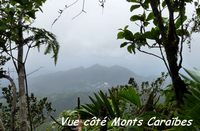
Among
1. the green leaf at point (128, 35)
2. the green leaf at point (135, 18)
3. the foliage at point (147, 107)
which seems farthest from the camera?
the green leaf at point (135, 18)

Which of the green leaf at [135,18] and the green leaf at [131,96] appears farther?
the green leaf at [135,18]

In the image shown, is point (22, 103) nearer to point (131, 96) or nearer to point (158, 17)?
point (131, 96)

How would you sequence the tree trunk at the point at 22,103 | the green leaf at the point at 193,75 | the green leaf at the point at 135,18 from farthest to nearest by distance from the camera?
the tree trunk at the point at 22,103, the green leaf at the point at 135,18, the green leaf at the point at 193,75

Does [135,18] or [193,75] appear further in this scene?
[135,18]

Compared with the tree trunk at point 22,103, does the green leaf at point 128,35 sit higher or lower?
higher

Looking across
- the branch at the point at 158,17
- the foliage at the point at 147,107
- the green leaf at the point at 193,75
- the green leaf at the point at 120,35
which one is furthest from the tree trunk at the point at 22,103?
the green leaf at the point at 193,75

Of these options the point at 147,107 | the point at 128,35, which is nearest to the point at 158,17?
the point at 128,35

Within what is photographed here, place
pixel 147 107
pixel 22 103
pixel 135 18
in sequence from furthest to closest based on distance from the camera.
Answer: pixel 22 103
pixel 135 18
pixel 147 107

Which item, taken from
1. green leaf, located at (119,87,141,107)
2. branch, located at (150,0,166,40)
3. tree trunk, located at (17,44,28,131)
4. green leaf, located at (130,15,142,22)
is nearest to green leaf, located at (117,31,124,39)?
green leaf, located at (130,15,142,22)

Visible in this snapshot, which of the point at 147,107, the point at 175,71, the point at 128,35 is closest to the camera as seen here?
the point at 147,107

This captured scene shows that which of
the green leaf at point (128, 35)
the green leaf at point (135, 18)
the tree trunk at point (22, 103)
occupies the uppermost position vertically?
the green leaf at point (135, 18)

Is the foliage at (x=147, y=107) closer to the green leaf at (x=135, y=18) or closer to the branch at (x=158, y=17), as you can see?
the branch at (x=158, y=17)

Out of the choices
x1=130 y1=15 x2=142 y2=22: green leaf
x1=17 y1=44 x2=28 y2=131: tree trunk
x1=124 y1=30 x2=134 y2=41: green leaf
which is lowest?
x1=17 y1=44 x2=28 y2=131: tree trunk

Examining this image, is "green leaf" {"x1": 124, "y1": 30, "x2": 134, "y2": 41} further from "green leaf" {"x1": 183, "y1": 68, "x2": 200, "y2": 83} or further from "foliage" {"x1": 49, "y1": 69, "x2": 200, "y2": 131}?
"green leaf" {"x1": 183, "y1": 68, "x2": 200, "y2": 83}
